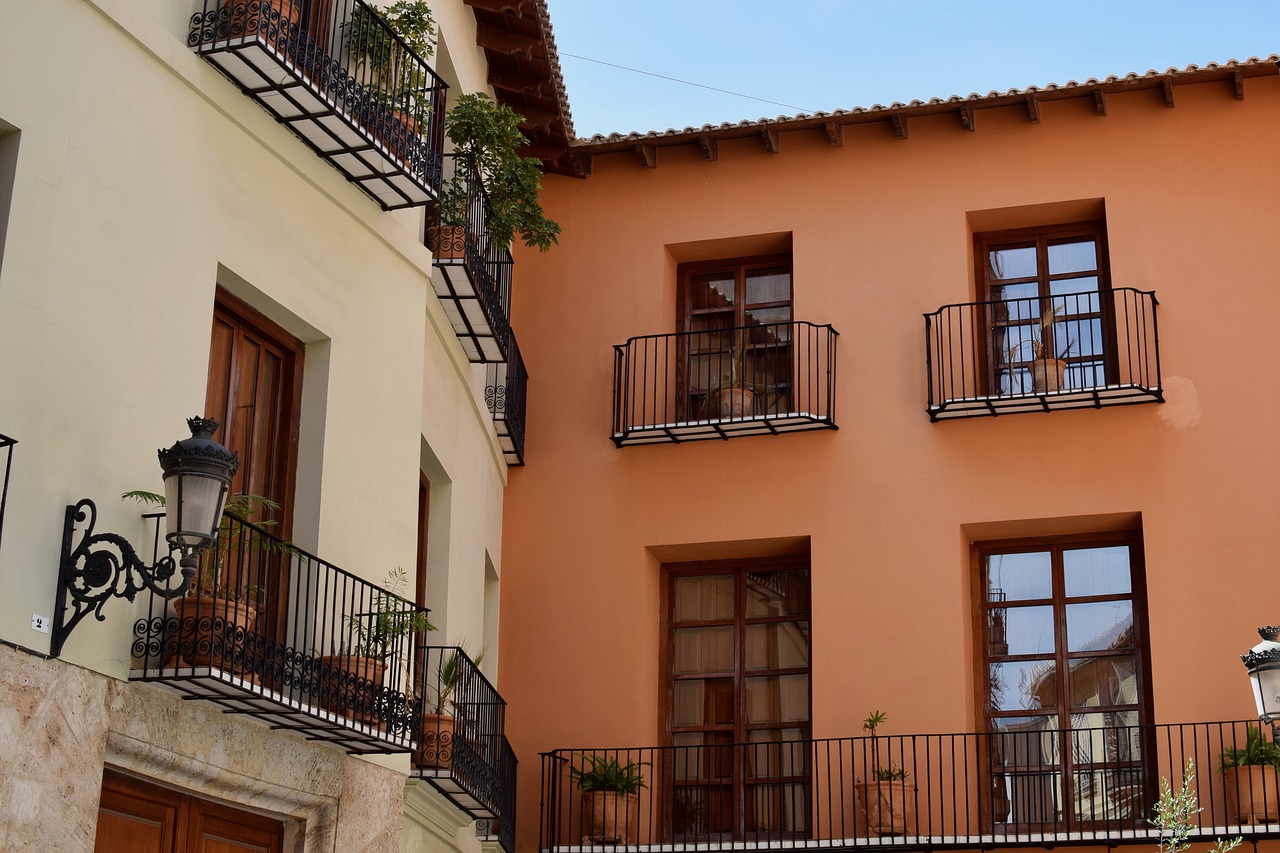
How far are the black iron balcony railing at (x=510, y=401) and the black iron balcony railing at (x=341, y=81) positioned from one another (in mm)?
3781

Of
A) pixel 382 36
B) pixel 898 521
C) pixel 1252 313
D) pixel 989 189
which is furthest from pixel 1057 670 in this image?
pixel 382 36

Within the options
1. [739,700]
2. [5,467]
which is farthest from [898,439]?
[5,467]

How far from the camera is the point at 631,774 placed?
586 inches

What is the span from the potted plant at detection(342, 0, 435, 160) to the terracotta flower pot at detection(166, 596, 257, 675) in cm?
360

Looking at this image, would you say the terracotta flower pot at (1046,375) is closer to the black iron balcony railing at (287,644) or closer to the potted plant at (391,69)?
the potted plant at (391,69)

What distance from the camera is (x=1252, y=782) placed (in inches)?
530

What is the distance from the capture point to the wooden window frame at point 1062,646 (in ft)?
46.9

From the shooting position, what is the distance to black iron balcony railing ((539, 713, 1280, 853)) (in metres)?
13.9

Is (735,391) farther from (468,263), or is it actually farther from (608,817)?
(608,817)

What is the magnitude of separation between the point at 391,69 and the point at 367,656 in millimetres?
4047

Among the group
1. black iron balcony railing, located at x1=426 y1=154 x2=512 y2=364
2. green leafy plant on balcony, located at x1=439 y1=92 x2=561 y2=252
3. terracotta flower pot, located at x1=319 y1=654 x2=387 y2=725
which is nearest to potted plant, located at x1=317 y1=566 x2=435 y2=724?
terracotta flower pot, located at x1=319 y1=654 x2=387 y2=725

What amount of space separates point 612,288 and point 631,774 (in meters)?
4.82

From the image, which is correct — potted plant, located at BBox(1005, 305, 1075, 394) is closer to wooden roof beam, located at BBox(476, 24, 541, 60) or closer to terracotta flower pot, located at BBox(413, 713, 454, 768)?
wooden roof beam, located at BBox(476, 24, 541, 60)

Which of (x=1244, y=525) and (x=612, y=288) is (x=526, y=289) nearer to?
(x=612, y=288)
